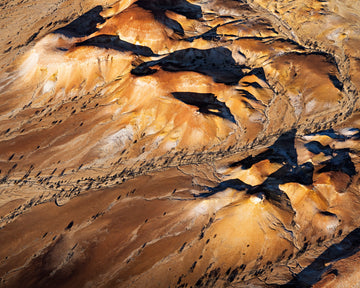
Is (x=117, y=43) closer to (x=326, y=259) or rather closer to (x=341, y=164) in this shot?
(x=341, y=164)

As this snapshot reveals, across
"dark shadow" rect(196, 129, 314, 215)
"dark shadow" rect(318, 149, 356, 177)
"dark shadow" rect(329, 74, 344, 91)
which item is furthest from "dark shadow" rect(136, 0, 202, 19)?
"dark shadow" rect(318, 149, 356, 177)

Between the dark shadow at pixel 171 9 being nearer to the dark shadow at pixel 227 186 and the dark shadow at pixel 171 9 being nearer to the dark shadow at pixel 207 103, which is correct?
the dark shadow at pixel 207 103

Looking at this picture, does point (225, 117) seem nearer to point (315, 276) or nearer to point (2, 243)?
point (315, 276)

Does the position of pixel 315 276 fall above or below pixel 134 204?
below

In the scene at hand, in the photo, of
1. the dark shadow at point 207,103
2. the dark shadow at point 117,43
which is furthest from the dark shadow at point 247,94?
the dark shadow at point 117,43

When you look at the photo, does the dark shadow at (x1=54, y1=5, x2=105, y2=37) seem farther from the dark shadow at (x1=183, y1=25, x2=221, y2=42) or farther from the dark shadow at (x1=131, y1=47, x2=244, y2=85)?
the dark shadow at (x1=183, y1=25, x2=221, y2=42)

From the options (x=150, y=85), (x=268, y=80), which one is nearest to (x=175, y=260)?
(x=150, y=85)

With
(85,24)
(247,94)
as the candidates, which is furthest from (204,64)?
(85,24)
